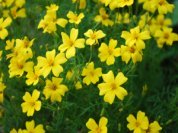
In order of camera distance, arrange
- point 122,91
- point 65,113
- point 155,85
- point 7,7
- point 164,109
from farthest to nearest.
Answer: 1. point 155,85
2. point 7,7
3. point 164,109
4. point 65,113
5. point 122,91

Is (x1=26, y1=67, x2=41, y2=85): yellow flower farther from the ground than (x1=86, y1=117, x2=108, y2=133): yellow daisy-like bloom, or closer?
farther from the ground

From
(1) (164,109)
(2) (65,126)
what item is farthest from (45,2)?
(1) (164,109)

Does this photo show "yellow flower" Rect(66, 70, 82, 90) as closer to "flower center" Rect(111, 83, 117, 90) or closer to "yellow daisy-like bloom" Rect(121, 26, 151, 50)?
"flower center" Rect(111, 83, 117, 90)

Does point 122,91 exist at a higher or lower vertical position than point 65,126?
higher

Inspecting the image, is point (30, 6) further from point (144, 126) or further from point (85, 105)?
point (144, 126)

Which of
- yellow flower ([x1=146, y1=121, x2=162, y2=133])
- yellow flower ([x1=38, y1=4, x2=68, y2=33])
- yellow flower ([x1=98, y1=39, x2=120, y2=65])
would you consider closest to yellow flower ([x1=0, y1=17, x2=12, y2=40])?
yellow flower ([x1=38, y1=4, x2=68, y2=33])

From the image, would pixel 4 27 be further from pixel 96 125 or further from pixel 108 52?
pixel 96 125
